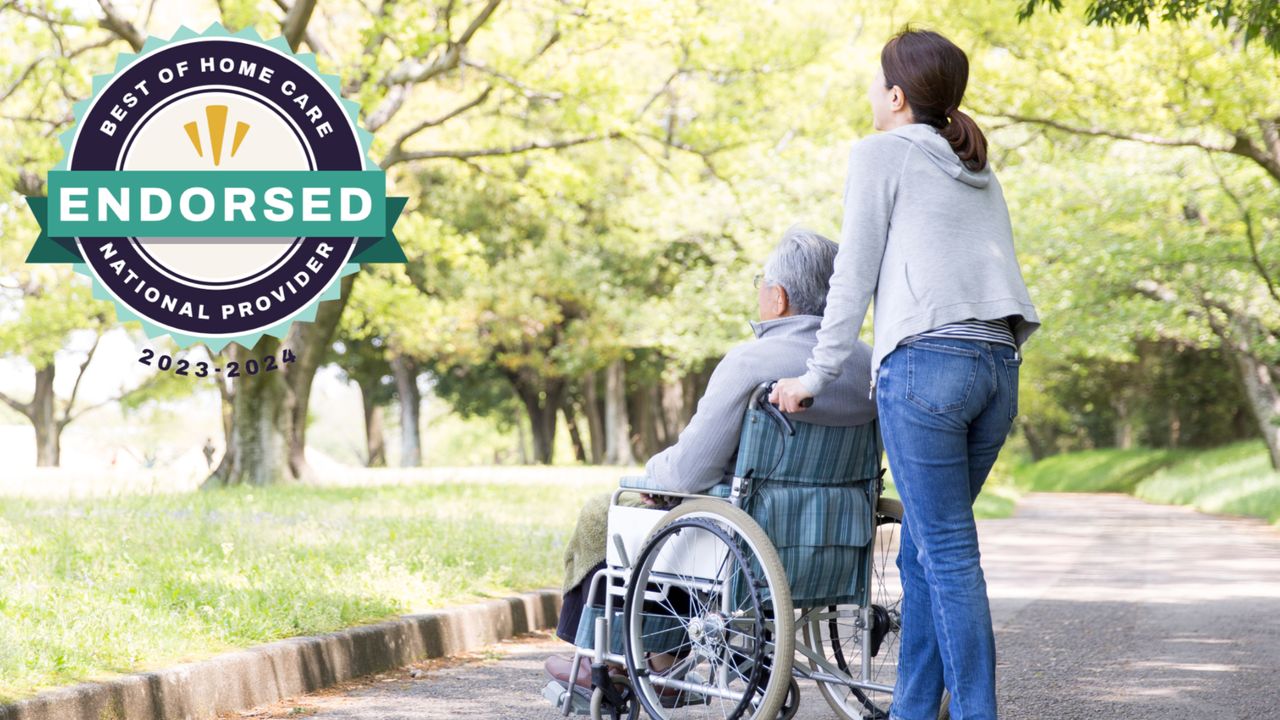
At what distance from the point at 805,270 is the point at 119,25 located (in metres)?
13.8

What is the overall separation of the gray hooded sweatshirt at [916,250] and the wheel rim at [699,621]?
0.67 meters

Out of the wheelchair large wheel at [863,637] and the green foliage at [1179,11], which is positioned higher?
the green foliage at [1179,11]

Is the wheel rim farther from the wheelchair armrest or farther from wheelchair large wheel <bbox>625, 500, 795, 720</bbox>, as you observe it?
the wheelchair armrest

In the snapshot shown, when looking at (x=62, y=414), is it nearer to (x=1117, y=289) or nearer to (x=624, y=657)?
(x=1117, y=289)

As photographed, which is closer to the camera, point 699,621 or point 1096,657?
point 699,621

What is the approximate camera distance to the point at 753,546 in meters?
3.77

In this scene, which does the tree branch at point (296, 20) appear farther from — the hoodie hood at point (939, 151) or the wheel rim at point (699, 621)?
the hoodie hood at point (939, 151)

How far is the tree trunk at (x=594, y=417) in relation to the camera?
131ft

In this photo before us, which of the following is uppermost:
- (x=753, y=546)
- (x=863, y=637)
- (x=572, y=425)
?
(x=572, y=425)

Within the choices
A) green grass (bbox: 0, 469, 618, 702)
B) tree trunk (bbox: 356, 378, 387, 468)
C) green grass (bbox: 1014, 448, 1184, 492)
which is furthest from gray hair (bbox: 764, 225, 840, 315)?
tree trunk (bbox: 356, 378, 387, 468)

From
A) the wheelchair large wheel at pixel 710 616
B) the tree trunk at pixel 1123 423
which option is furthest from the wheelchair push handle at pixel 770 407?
the tree trunk at pixel 1123 423

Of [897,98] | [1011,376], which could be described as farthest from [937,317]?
[897,98]

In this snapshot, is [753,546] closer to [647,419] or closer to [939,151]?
[939,151]

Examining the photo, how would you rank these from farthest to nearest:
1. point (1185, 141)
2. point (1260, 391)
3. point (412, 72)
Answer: point (1260, 391) → point (412, 72) → point (1185, 141)
